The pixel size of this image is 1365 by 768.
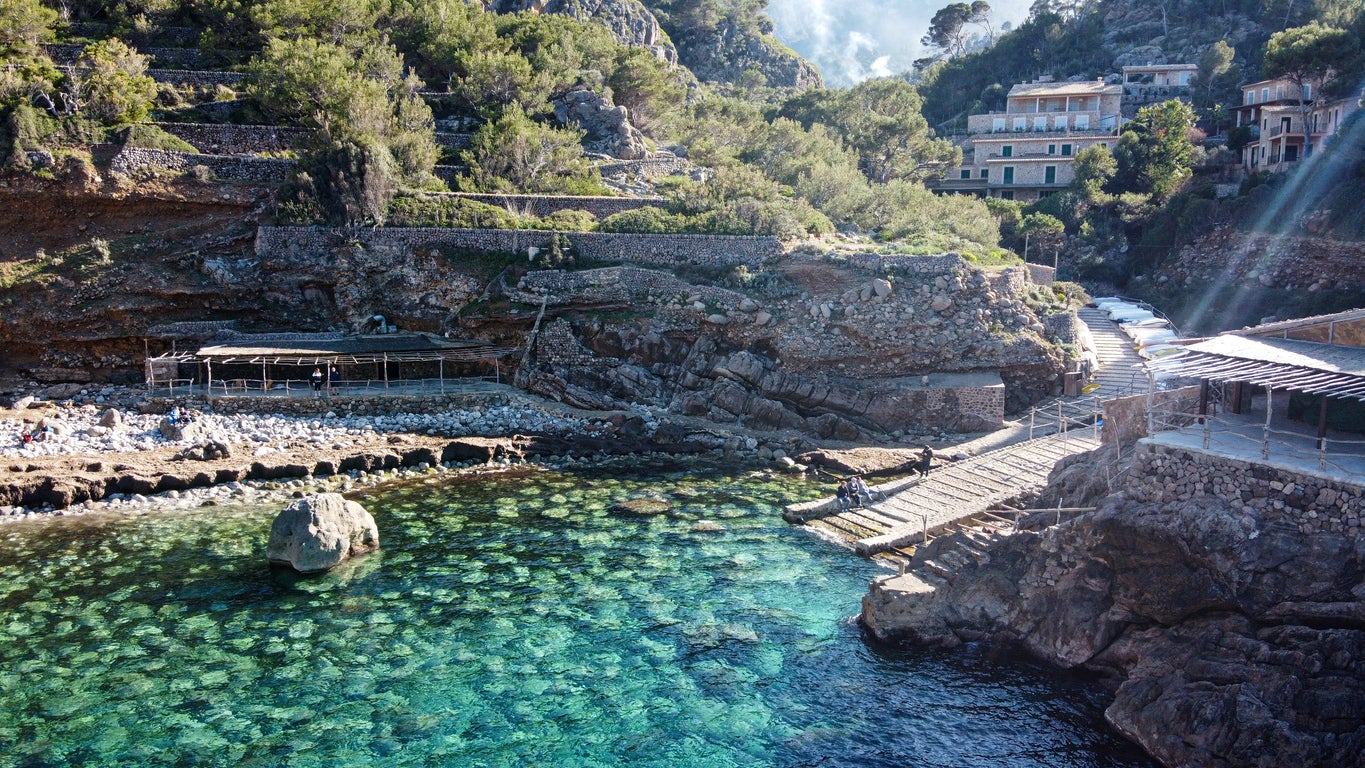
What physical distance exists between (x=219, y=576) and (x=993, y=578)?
56.4ft

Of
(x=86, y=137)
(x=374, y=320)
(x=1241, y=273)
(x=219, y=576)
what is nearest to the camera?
(x=219, y=576)

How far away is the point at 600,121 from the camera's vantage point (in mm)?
53750

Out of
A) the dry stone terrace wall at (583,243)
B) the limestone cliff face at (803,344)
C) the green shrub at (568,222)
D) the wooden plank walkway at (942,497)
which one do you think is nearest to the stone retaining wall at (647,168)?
the green shrub at (568,222)

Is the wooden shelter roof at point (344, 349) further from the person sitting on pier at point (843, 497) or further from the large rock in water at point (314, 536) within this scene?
the person sitting on pier at point (843, 497)

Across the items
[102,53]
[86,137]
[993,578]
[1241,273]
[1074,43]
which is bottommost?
[993,578]

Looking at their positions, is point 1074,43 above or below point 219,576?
above

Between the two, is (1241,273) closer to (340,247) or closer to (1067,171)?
(1067,171)

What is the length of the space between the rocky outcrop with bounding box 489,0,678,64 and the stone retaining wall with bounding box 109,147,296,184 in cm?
3299

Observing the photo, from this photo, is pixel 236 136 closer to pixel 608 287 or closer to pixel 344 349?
pixel 344 349

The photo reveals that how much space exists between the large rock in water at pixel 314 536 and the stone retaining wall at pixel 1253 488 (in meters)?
17.3

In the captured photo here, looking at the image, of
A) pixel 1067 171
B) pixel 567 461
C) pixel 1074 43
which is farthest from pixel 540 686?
pixel 1074 43

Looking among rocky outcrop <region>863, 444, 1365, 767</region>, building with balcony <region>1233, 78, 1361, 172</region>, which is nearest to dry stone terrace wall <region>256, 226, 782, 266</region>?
rocky outcrop <region>863, 444, 1365, 767</region>

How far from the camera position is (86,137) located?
41125mm

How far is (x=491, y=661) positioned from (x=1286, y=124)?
5236 centimetres
